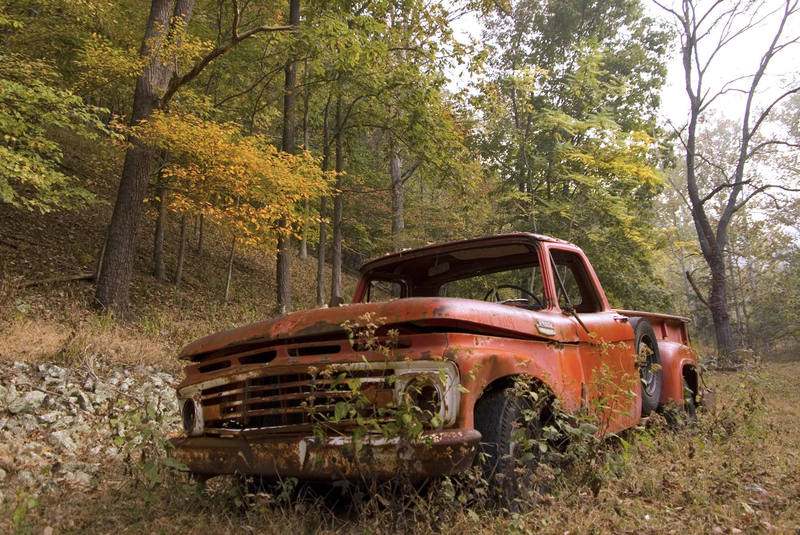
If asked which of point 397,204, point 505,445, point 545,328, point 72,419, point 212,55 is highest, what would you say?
point 212,55

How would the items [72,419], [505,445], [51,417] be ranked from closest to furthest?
[505,445] < [51,417] < [72,419]

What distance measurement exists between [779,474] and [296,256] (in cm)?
2450

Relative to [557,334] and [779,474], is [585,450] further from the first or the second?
[779,474]

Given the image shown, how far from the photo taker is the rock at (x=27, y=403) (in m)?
5.14

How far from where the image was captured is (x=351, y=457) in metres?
2.46

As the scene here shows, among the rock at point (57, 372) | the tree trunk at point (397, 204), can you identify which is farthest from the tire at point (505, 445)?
the tree trunk at point (397, 204)

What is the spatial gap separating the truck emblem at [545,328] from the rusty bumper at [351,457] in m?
0.94

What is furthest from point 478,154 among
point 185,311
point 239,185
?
point 185,311

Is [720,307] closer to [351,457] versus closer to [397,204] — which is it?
[397,204]

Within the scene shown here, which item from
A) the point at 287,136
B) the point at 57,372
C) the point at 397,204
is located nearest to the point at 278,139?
the point at 287,136

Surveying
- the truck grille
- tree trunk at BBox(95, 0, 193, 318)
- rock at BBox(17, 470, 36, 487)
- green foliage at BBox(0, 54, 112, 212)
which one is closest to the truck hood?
the truck grille

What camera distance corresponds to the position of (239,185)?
10.4 metres

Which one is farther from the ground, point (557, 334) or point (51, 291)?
point (51, 291)

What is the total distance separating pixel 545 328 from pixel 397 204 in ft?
46.3
